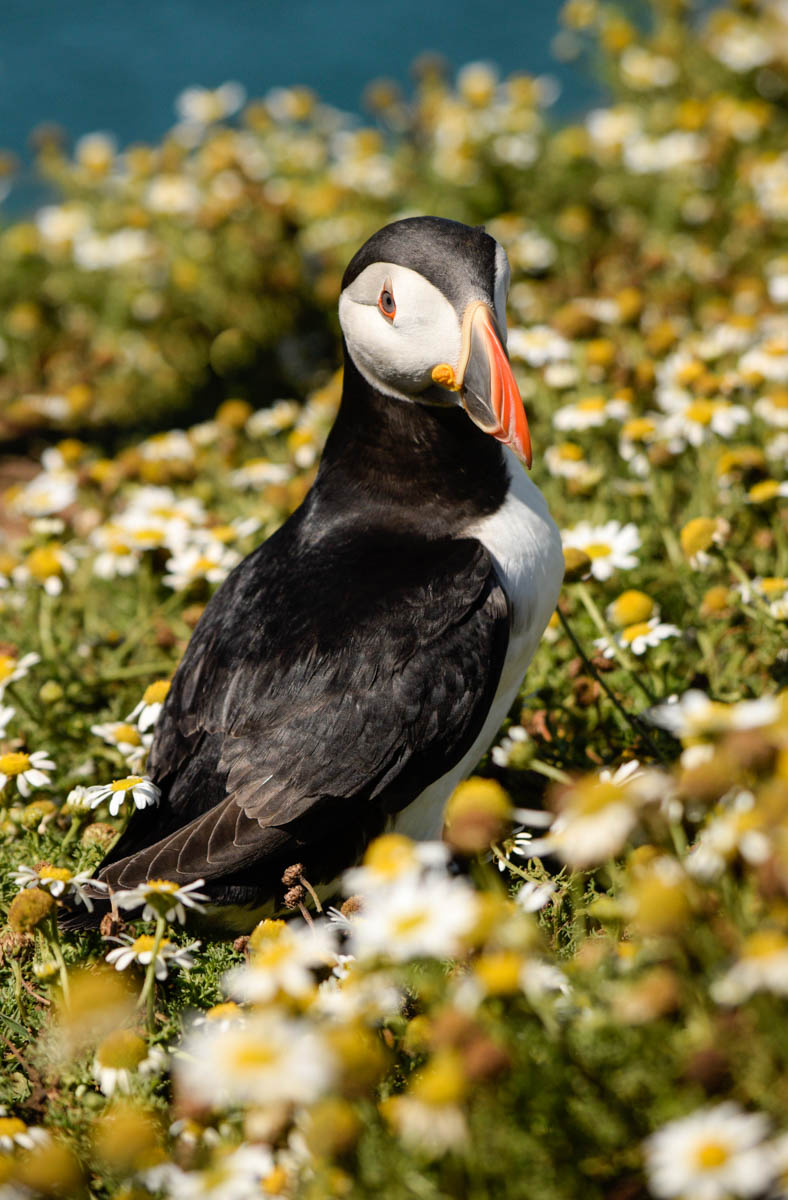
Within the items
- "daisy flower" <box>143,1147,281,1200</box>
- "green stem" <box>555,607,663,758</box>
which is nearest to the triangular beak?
"green stem" <box>555,607,663,758</box>

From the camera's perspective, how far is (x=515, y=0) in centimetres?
1323

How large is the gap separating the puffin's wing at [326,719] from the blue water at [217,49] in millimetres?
9965

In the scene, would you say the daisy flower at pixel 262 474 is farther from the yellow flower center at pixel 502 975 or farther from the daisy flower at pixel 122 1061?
the yellow flower center at pixel 502 975

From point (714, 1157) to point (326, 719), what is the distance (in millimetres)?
1442

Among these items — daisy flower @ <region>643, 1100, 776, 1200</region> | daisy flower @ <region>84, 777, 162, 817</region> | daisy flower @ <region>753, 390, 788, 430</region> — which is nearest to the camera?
daisy flower @ <region>643, 1100, 776, 1200</region>

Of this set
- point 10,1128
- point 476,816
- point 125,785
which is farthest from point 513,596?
point 10,1128

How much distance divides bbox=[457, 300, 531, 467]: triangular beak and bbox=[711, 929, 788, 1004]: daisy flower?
1.41 metres

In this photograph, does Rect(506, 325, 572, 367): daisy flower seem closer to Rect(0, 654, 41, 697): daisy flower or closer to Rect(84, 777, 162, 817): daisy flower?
Rect(0, 654, 41, 697): daisy flower

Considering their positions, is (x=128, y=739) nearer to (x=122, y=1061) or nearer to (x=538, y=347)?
(x=122, y=1061)

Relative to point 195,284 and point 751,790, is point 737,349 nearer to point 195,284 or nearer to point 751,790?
point 195,284

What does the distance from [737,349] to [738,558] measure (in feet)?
4.14

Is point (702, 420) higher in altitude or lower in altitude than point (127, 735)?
higher

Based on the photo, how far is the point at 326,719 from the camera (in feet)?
8.94

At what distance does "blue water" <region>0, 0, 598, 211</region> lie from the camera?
41.0ft
